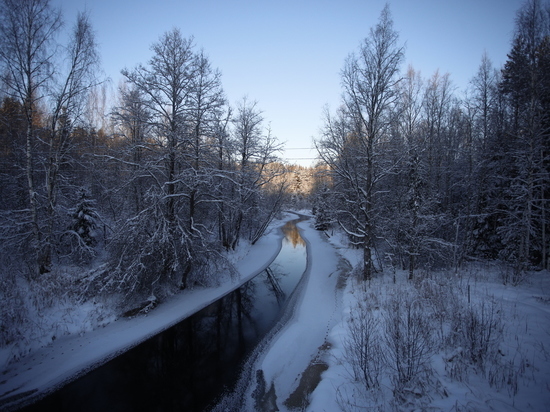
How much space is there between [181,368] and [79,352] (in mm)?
2872

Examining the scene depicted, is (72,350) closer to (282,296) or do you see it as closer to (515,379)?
(282,296)

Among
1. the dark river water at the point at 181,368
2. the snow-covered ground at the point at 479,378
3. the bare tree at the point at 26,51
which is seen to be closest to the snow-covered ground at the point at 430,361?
the snow-covered ground at the point at 479,378

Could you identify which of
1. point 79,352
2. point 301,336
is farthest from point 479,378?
point 79,352

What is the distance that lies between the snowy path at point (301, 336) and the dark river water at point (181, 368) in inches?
31.7

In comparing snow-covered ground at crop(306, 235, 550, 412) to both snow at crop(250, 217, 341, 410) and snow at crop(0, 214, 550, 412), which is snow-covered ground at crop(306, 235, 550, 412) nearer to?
snow at crop(0, 214, 550, 412)

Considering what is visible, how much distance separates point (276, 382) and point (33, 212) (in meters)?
10.8

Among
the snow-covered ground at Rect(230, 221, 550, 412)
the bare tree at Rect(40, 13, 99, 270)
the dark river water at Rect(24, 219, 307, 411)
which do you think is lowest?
the dark river water at Rect(24, 219, 307, 411)

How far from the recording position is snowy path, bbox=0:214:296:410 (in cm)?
518

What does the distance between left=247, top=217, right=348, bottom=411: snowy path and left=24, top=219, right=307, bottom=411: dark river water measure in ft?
2.64

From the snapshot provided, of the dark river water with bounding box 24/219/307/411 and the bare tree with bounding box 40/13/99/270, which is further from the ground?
the bare tree with bounding box 40/13/99/270

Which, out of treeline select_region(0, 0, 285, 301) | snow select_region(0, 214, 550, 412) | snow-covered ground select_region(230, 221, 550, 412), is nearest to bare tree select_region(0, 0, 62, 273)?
treeline select_region(0, 0, 285, 301)

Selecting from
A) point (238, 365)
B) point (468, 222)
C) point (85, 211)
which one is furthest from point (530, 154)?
point (85, 211)

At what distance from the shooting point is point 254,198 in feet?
65.3

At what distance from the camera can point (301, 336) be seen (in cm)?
756
